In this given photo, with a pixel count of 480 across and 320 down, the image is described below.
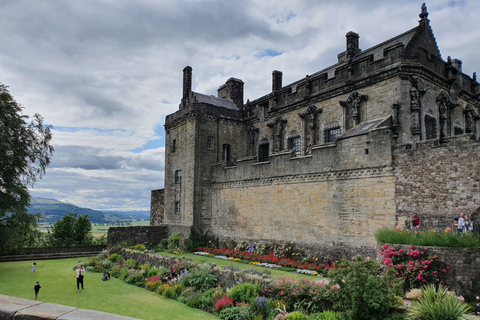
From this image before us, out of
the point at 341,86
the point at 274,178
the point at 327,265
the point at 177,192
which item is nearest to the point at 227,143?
the point at 177,192

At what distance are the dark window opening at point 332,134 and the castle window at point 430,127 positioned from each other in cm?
525

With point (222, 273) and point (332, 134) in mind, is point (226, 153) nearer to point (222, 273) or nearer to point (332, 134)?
point (332, 134)

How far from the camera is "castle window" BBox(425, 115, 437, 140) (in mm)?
22281

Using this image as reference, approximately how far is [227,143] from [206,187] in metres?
4.42

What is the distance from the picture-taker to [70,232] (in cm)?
4044

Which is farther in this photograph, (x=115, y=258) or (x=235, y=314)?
(x=115, y=258)

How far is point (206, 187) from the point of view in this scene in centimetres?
3131

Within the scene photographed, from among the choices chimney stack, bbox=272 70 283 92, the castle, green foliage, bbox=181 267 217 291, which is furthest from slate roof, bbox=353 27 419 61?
green foliage, bbox=181 267 217 291

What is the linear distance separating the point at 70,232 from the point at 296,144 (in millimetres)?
27056

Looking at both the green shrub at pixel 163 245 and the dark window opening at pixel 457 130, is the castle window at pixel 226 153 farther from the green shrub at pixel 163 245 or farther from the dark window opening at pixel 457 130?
the dark window opening at pixel 457 130

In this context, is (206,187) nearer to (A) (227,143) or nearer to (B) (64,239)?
(A) (227,143)

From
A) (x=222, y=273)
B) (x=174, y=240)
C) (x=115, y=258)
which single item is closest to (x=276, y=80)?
(x=174, y=240)

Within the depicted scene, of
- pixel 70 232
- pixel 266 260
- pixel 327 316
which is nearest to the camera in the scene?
pixel 327 316

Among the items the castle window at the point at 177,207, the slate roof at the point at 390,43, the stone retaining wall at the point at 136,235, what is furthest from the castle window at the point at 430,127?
the stone retaining wall at the point at 136,235
